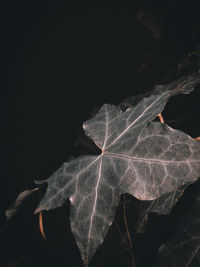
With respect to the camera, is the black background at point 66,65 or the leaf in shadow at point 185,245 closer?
the leaf in shadow at point 185,245

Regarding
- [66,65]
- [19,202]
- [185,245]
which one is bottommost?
[185,245]

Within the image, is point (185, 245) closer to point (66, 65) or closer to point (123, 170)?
point (123, 170)

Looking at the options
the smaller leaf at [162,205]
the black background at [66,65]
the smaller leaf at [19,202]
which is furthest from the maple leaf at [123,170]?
the black background at [66,65]

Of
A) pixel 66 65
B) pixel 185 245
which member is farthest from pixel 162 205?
pixel 66 65

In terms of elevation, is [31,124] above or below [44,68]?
below

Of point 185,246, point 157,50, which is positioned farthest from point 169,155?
point 157,50

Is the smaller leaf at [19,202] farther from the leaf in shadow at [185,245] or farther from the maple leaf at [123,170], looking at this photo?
the leaf in shadow at [185,245]

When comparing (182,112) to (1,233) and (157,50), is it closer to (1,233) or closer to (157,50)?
(157,50)

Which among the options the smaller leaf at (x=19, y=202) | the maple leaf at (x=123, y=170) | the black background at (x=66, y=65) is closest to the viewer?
the maple leaf at (x=123, y=170)
